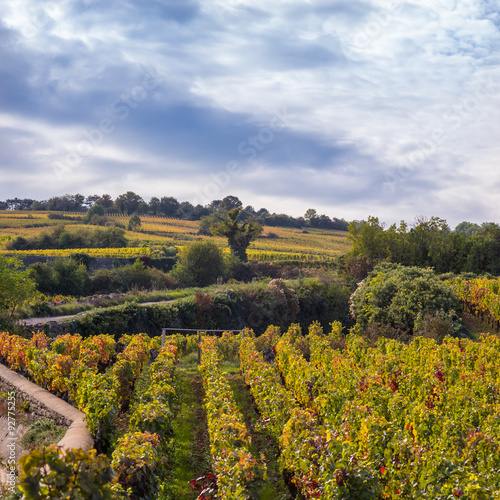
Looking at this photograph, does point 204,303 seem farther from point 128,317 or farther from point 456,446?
point 456,446

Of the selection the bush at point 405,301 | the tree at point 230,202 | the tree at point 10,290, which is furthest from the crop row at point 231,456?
the tree at point 230,202

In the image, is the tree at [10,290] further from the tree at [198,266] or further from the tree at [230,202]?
the tree at [230,202]

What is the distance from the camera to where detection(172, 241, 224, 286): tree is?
32.3 meters

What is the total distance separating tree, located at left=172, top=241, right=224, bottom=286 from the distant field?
13416 millimetres

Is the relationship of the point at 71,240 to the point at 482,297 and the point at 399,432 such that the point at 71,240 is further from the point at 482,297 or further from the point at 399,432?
the point at 399,432

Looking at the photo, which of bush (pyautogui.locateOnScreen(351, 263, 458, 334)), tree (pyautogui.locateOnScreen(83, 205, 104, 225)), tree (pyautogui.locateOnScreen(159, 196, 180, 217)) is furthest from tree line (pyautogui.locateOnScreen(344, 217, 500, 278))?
tree (pyautogui.locateOnScreen(159, 196, 180, 217))

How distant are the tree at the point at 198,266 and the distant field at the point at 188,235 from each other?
13416 millimetres

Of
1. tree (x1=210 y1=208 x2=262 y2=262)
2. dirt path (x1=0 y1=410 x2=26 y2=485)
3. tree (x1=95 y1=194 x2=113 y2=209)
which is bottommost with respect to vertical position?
dirt path (x1=0 y1=410 x2=26 y2=485)

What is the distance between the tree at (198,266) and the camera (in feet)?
106

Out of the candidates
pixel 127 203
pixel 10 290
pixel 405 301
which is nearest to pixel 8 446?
pixel 10 290

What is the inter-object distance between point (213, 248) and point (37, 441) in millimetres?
27544

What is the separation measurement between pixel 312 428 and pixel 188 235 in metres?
59.8

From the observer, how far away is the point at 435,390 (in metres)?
6.88

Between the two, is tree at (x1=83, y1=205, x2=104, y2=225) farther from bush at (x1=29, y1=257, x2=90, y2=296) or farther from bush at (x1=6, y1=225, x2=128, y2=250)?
bush at (x1=29, y1=257, x2=90, y2=296)
